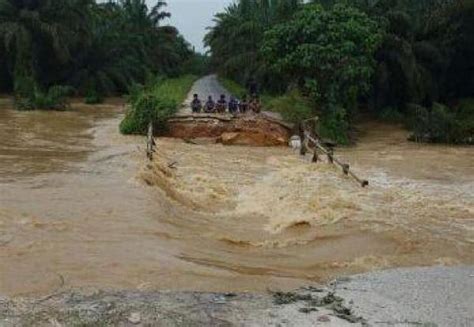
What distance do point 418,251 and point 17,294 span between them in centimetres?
526

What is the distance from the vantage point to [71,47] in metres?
41.4

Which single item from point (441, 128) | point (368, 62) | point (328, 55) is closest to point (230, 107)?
point (328, 55)

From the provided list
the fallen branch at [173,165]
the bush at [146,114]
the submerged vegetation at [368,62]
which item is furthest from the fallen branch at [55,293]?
the submerged vegetation at [368,62]

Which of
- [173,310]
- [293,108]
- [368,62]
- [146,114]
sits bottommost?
[173,310]

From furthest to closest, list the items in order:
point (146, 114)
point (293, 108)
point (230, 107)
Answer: point (230, 107) < point (293, 108) < point (146, 114)

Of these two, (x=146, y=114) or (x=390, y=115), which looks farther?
(x=390, y=115)

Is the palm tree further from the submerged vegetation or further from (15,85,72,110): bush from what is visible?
the submerged vegetation

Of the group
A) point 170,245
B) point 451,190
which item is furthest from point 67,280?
point 451,190

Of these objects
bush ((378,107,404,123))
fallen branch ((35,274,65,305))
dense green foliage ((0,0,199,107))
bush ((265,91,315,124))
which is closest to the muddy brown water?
fallen branch ((35,274,65,305))

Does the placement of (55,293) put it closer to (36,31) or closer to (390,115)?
(390,115)

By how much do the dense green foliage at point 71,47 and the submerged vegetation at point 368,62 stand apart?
860 centimetres

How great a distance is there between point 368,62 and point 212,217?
51.0 feet

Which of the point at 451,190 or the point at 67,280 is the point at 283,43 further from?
the point at 67,280

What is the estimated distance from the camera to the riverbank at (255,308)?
645 cm
